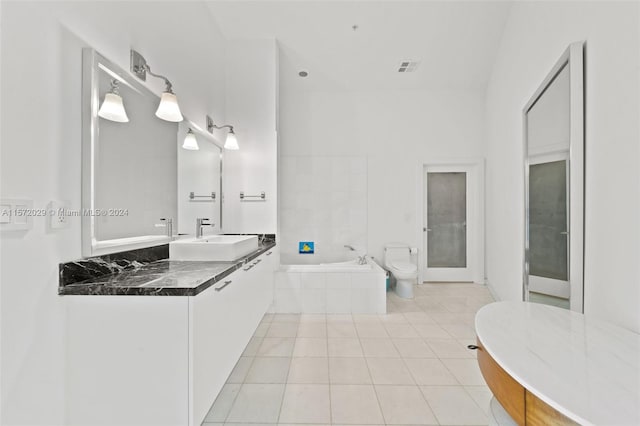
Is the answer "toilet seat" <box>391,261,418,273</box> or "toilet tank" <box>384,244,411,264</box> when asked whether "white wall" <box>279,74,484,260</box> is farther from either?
"toilet seat" <box>391,261,418,273</box>

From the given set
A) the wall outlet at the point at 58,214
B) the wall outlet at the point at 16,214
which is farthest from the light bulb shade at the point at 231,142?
the wall outlet at the point at 16,214

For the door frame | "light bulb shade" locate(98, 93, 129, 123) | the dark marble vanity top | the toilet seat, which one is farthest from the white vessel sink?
the door frame

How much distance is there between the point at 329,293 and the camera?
3.03 m

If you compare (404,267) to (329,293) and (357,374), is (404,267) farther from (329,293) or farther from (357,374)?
(357,374)

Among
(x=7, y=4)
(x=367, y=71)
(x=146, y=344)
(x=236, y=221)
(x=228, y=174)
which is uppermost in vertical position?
(x=367, y=71)

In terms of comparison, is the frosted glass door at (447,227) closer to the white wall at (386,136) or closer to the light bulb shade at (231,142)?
the white wall at (386,136)

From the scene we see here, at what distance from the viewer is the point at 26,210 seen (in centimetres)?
104

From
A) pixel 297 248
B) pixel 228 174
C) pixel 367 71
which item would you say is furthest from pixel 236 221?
pixel 367 71

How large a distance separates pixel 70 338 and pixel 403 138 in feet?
13.4

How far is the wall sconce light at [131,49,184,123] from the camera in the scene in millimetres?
1668

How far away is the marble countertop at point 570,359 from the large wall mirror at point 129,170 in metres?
1.74

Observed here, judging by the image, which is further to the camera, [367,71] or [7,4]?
[367,71]

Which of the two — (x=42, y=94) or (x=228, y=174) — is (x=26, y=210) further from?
(x=228, y=174)

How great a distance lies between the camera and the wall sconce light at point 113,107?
55.5 inches
